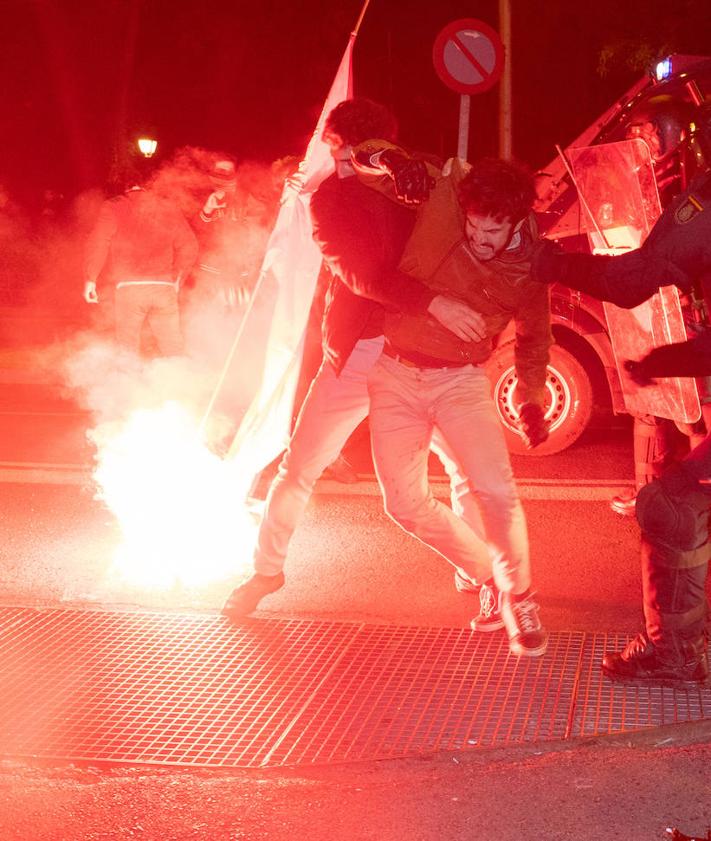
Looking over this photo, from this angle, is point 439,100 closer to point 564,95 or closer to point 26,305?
point 564,95

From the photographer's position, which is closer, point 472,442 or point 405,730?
point 405,730

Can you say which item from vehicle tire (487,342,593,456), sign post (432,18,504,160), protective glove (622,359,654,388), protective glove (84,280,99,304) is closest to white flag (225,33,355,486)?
protective glove (622,359,654,388)

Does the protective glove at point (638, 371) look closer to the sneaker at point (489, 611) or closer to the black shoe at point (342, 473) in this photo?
the sneaker at point (489, 611)

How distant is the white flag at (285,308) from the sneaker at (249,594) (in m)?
0.69

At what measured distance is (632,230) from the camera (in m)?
5.61

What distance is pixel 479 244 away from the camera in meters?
4.22

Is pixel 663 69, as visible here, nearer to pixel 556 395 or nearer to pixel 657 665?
pixel 556 395

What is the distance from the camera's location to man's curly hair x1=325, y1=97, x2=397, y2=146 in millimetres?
4582

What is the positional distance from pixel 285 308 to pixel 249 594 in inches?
50.8

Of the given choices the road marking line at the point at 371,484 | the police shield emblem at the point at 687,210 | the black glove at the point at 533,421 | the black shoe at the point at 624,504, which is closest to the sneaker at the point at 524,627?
the black glove at the point at 533,421

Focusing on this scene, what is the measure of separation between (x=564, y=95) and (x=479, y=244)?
24199mm

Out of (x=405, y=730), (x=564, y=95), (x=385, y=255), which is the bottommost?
(x=405, y=730)

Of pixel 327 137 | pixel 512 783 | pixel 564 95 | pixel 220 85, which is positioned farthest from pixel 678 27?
pixel 512 783

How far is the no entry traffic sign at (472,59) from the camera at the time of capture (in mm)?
8430
